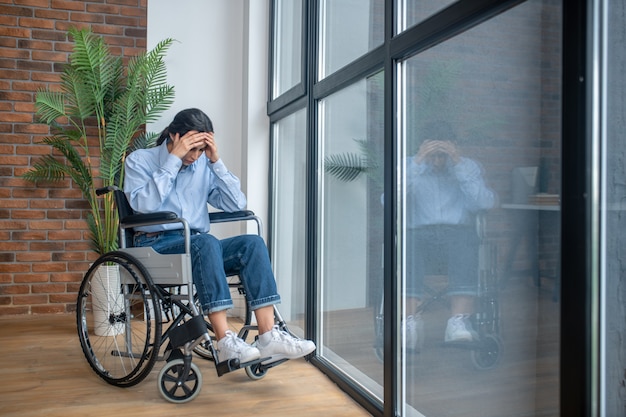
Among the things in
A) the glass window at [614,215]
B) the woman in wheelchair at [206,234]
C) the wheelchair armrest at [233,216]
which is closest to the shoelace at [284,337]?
the woman in wheelchair at [206,234]

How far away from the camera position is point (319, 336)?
276cm

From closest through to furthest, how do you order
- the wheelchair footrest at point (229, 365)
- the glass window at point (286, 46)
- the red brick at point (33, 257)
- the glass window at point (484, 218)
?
1. the glass window at point (484, 218)
2. the wheelchair footrest at point (229, 365)
3. the glass window at point (286, 46)
4. the red brick at point (33, 257)

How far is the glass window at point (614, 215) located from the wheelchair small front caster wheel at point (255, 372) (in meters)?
1.53

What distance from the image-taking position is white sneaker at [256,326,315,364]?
2.16m

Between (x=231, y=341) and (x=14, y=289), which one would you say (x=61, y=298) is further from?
(x=231, y=341)

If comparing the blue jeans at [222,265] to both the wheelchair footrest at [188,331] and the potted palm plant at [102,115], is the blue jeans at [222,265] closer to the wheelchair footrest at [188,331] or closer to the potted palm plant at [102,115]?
the wheelchair footrest at [188,331]

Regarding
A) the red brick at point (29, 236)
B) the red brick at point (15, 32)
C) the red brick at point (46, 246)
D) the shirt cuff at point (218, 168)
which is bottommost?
the red brick at point (46, 246)

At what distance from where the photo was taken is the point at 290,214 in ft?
10.8

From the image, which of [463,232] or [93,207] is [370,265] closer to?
[463,232]

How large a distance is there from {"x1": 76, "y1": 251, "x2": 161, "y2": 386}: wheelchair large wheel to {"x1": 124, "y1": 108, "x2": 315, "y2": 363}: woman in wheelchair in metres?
0.15

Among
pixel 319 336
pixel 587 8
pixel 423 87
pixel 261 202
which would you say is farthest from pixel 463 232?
pixel 261 202

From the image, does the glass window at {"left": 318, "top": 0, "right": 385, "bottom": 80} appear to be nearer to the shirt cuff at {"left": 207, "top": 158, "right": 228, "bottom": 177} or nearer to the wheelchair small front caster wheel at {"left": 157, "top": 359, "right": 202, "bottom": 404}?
the shirt cuff at {"left": 207, "top": 158, "right": 228, "bottom": 177}

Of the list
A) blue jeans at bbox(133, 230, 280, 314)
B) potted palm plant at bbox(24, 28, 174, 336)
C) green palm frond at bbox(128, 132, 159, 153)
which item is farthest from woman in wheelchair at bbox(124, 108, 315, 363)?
green palm frond at bbox(128, 132, 159, 153)

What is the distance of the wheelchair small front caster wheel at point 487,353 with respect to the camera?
4.86 ft
